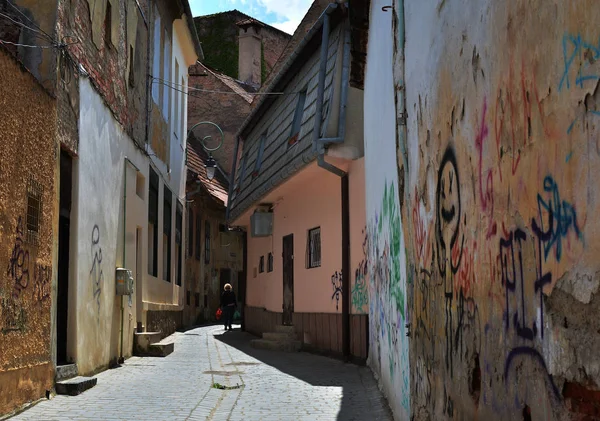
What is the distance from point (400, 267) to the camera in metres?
7.75

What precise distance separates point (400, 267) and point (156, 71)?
37.4ft

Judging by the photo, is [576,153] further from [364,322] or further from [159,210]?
[159,210]

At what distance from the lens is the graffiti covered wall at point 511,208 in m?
2.62

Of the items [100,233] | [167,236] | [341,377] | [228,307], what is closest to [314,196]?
[167,236]

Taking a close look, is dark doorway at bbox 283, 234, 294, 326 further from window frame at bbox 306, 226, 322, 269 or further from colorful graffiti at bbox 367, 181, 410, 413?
colorful graffiti at bbox 367, 181, 410, 413

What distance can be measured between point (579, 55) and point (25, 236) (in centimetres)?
678

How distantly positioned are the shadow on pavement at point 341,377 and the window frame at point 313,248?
73.2 inches

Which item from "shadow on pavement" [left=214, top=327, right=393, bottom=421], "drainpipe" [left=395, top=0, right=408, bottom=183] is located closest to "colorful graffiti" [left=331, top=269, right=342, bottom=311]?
"shadow on pavement" [left=214, top=327, right=393, bottom=421]

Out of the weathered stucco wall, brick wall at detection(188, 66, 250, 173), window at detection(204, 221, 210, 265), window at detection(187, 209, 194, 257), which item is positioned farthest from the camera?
brick wall at detection(188, 66, 250, 173)

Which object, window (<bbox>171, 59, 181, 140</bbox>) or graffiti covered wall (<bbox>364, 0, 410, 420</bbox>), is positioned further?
window (<bbox>171, 59, 181, 140</bbox>)

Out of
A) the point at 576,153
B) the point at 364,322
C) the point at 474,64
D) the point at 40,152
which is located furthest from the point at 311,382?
the point at 576,153

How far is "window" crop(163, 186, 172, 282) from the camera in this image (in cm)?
1988

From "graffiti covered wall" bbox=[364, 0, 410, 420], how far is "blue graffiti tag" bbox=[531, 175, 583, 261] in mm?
3994

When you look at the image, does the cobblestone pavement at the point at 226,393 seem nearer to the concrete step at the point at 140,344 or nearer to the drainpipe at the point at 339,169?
the concrete step at the point at 140,344
